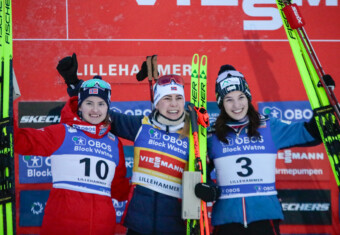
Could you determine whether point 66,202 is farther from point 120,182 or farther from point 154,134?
point 154,134

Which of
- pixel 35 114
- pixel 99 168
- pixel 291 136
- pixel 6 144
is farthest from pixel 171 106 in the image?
pixel 35 114

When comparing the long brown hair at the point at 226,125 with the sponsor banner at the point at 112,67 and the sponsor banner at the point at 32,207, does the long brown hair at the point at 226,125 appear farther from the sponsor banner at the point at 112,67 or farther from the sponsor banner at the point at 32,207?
the sponsor banner at the point at 32,207

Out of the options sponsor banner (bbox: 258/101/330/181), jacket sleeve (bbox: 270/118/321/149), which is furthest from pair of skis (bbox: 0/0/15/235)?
sponsor banner (bbox: 258/101/330/181)

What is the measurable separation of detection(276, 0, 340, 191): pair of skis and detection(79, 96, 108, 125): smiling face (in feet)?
5.10

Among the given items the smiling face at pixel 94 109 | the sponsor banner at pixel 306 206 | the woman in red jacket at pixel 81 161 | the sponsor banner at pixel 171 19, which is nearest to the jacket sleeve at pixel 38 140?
the woman in red jacket at pixel 81 161

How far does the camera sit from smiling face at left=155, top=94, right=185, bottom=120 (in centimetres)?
293

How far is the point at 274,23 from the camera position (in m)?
4.16

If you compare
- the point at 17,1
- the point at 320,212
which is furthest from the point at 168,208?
the point at 17,1

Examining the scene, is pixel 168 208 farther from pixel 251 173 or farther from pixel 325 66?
pixel 325 66

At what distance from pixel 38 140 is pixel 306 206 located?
9.24 ft

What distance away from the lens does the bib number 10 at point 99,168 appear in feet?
9.29

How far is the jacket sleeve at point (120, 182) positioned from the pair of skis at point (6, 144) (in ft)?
2.54

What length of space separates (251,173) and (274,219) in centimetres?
35

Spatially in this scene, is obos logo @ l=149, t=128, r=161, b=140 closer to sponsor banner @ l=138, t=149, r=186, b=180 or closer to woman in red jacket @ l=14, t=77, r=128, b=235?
sponsor banner @ l=138, t=149, r=186, b=180
